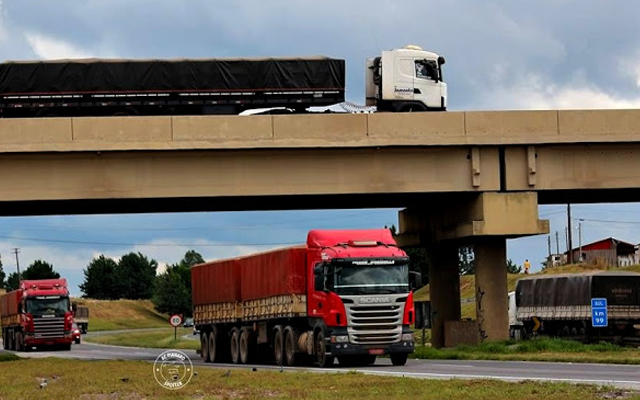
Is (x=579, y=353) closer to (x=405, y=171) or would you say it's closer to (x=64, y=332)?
(x=405, y=171)

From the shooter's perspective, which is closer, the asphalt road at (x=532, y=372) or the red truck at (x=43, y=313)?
the asphalt road at (x=532, y=372)

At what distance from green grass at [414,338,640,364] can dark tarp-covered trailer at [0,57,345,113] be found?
9.71 m

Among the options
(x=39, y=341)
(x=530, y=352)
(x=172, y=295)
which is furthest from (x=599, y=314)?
(x=172, y=295)

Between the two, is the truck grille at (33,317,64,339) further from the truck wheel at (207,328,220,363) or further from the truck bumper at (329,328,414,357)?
the truck bumper at (329,328,414,357)

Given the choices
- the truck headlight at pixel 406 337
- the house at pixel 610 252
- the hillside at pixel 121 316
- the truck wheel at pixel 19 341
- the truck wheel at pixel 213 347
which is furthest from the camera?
the hillside at pixel 121 316

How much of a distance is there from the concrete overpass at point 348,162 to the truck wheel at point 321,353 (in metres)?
10.5

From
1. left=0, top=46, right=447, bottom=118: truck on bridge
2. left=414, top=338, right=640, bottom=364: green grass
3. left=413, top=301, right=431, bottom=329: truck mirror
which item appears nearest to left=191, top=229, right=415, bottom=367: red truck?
left=414, top=338, right=640, bottom=364: green grass

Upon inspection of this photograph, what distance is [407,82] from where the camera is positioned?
46.8 m

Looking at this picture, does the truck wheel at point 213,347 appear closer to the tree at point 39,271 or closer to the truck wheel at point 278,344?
the truck wheel at point 278,344

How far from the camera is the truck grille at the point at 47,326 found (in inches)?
2542

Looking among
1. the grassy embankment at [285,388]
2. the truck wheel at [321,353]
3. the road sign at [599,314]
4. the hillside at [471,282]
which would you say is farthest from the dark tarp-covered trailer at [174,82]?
the hillside at [471,282]

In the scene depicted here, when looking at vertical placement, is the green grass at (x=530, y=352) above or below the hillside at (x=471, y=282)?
below

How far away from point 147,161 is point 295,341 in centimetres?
1049

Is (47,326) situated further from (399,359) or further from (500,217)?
(399,359)
